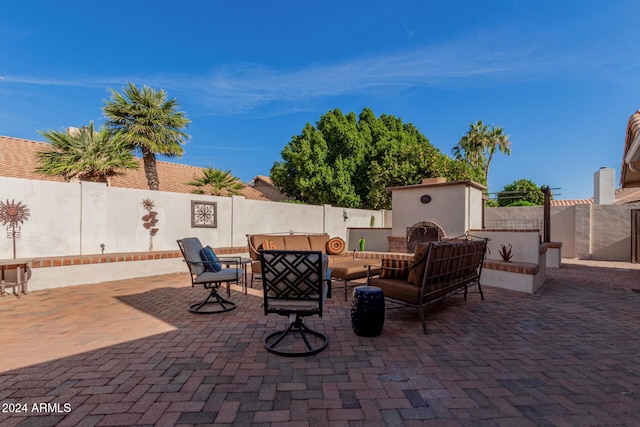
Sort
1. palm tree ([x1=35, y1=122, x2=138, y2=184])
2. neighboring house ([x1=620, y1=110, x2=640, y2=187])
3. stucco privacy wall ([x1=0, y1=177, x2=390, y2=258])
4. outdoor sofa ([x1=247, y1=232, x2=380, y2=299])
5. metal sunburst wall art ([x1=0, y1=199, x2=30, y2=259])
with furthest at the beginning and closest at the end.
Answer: palm tree ([x1=35, y1=122, x2=138, y2=184]) → stucco privacy wall ([x1=0, y1=177, x2=390, y2=258]) → metal sunburst wall art ([x1=0, y1=199, x2=30, y2=259]) → outdoor sofa ([x1=247, y1=232, x2=380, y2=299]) → neighboring house ([x1=620, y1=110, x2=640, y2=187])

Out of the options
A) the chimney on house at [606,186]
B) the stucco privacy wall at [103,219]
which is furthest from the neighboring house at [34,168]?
the chimney on house at [606,186]

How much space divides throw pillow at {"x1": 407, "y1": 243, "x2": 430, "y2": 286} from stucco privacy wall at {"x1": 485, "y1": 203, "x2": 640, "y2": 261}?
1296 cm

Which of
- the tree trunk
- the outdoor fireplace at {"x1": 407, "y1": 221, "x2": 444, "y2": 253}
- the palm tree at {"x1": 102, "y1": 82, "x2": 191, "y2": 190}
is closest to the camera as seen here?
the outdoor fireplace at {"x1": 407, "y1": 221, "x2": 444, "y2": 253}

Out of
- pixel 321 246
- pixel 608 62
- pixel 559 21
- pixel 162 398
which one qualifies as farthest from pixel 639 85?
pixel 162 398

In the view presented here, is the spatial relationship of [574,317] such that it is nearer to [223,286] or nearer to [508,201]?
[223,286]

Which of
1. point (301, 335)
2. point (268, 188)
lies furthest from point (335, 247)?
point (268, 188)

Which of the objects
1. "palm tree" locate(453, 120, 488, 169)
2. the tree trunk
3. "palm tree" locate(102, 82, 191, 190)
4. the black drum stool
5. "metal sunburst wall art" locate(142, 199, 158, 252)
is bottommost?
the black drum stool

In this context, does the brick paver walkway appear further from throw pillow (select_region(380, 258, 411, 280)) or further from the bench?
throw pillow (select_region(380, 258, 411, 280))

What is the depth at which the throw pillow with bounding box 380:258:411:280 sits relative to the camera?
463cm

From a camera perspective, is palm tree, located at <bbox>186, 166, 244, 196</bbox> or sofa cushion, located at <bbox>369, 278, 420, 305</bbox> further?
palm tree, located at <bbox>186, 166, 244, 196</bbox>

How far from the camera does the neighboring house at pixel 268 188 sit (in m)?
26.4

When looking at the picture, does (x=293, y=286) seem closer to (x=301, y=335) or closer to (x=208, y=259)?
(x=301, y=335)

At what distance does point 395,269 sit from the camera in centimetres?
464

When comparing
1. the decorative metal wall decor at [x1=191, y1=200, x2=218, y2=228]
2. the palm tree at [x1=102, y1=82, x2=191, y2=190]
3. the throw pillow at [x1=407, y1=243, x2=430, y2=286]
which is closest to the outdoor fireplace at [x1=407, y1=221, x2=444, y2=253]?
the throw pillow at [x1=407, y1=243, x2=430, y2=286]
